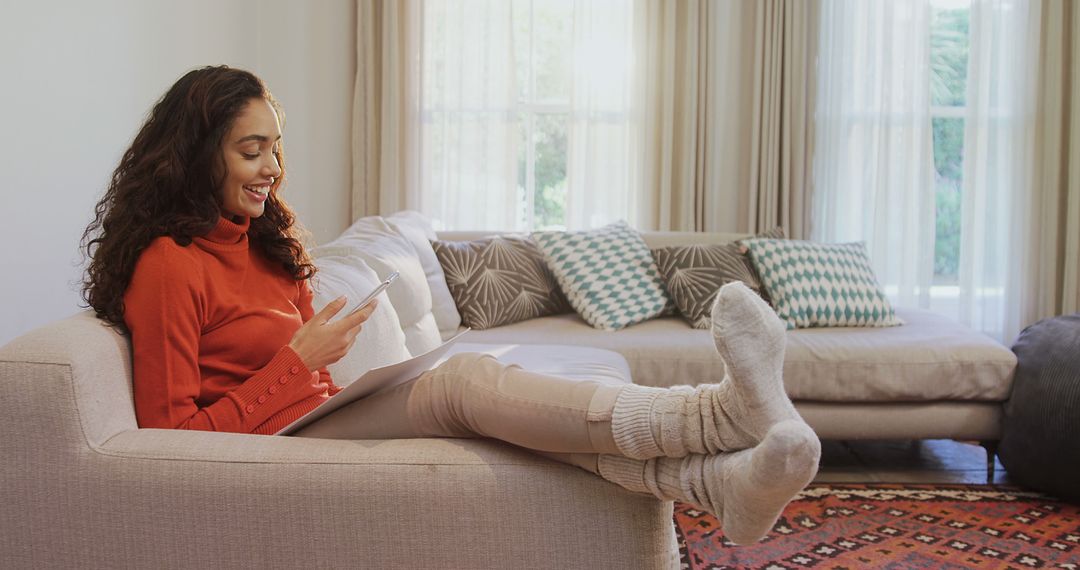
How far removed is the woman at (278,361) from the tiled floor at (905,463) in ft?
6.12

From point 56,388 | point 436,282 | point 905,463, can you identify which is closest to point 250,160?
point 56,388

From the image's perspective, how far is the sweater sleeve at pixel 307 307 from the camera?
1.88m

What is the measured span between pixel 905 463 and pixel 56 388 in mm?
2654

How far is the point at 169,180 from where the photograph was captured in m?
1.57

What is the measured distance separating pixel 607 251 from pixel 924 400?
1.11 metres

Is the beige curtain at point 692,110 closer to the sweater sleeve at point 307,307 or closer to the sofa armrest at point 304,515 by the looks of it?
the sweater sleeve at point 307,307

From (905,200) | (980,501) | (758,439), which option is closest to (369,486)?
(758,439)

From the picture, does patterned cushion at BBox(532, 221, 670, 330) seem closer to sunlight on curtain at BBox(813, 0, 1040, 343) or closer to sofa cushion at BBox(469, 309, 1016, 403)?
sofa cushion at BBox(469, 309, 1016, 403)

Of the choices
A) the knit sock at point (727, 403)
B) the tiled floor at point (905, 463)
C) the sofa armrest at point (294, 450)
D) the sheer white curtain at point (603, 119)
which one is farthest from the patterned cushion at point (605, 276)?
the knit sock at point (727, 403)

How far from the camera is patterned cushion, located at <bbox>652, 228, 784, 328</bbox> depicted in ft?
11.1

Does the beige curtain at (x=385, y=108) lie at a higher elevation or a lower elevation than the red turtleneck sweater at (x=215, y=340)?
higher

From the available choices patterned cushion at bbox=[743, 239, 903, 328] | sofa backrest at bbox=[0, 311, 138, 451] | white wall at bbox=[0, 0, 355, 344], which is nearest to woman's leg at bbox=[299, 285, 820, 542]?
sofa backrest at bbox=[0, 311, 138, 451]

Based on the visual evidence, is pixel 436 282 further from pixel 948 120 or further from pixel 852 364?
pixel 948 120

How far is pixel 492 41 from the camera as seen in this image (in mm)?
4910
